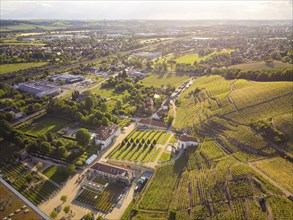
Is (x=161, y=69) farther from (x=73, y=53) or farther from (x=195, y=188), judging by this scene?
(x=195, y=188)

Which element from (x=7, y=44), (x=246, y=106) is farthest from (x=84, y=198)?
(x=7, y=44)

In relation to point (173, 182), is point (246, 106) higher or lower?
higher

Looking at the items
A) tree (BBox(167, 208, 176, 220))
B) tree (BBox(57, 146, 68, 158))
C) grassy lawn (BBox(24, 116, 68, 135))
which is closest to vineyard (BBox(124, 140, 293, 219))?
tree (BBox(167, 208, 176, 220))

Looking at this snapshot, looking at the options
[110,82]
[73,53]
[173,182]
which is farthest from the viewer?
[73,53]

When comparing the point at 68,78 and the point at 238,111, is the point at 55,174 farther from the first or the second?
the point at 68,78

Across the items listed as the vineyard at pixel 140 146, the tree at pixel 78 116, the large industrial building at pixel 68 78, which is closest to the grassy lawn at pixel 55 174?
the vineyard at pixel 140 146

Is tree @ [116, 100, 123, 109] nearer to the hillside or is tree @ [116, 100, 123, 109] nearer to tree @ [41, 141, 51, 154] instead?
the hillside

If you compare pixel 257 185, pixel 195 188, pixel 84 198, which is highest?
pixel 257 185

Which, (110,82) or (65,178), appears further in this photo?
(110,82)
